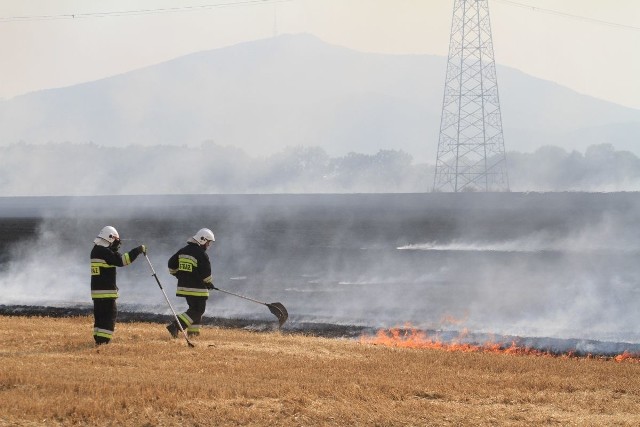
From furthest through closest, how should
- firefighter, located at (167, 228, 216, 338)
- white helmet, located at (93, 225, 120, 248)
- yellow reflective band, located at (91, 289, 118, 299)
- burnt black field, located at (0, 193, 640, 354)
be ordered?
1. burnt black field, located at (0, 193, 640, 354)
2. firefighter, located at (167, 228, 216, 338)
3. yellow reflective band, located at (91, 289, 118, 299)
4. white helmet, located at (93, 225, 120, 248)

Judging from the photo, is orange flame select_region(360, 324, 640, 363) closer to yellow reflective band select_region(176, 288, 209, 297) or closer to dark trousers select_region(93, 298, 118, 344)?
yellow reflective band select_region(176, 288, 209, 297)

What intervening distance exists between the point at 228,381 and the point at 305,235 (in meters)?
110

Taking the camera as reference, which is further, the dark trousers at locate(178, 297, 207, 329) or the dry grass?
the dark trousers at locate(178, 297, 207, 329)

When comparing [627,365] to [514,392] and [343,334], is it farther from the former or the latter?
[343,334]

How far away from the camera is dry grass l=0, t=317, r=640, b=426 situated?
13609 millimetres

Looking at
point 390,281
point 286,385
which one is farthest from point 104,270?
point 390,281

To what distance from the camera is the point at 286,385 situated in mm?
15609

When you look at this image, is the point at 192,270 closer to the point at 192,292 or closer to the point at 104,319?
the point at 192,292

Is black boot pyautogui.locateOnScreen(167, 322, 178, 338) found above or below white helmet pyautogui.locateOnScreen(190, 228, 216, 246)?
below

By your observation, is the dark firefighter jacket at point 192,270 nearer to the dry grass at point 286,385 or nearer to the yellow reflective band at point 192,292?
the yellow reflective band at point 192,292

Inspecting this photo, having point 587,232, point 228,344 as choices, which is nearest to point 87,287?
point 228,344

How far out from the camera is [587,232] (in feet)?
441

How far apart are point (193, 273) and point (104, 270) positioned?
86.5 inches

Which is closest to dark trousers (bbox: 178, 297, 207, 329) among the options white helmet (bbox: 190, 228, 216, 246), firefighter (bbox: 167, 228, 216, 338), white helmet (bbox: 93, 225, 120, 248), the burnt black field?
firefighter (bbox: 167, 228, 216, 338)
